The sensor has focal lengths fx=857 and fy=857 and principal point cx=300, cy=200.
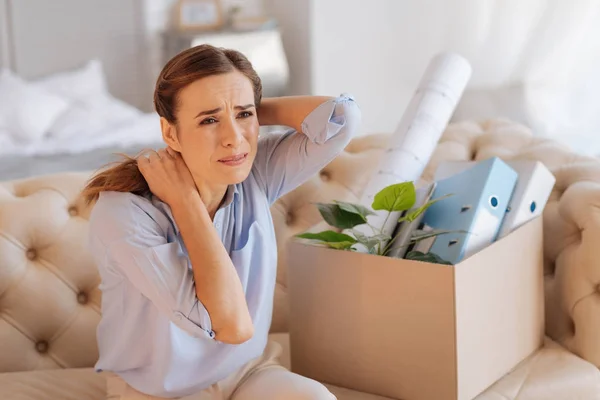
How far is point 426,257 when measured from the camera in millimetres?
1564

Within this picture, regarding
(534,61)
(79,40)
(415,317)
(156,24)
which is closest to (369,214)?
(415,317)

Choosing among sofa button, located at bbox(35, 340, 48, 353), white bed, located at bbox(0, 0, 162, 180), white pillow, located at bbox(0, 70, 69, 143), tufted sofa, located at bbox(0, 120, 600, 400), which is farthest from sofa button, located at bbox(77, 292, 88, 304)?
white pillow, located at bbox(0, 70, 69, 143)

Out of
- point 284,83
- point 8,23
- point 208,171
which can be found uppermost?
point 208,171

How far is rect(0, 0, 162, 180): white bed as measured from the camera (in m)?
3.78

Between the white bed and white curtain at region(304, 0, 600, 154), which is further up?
white curtain at region(304, 0, 600, 154)

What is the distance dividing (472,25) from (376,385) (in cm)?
276

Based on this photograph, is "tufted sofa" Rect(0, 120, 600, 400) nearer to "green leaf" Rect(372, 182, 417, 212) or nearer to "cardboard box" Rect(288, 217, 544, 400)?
"cardboard box" Rect(288, 217, 544, 400)

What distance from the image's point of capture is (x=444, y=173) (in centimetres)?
191

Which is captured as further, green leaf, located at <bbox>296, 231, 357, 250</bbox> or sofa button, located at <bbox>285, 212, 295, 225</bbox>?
sofa button, located at <bbox>285, 212, 295, 225</bbox>

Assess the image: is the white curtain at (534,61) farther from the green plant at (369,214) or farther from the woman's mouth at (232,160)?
the woman's mouth at (232,160)

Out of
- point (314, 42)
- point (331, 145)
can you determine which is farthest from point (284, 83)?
point (331, 145)

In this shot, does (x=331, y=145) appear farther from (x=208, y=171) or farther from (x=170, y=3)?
(x=170, y=3)

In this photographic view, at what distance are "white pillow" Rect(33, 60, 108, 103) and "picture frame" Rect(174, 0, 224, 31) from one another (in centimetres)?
76

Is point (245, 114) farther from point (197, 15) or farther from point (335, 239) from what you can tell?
point (197, 15)
